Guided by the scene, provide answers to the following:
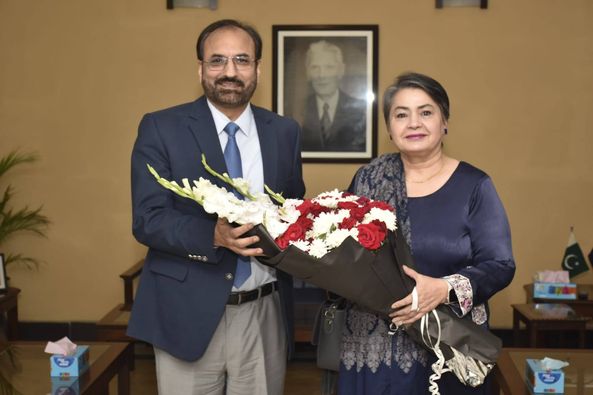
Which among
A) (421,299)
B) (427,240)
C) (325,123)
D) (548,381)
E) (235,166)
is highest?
(325,123)

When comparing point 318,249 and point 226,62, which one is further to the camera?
point 226,62

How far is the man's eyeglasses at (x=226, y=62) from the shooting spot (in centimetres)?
249

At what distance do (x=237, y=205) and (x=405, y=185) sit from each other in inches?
27.8

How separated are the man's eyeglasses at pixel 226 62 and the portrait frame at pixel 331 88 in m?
3.17

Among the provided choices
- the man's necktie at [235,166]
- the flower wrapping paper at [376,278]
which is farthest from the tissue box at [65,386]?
the flower wrapping paper at [376,278]

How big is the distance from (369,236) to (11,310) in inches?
163

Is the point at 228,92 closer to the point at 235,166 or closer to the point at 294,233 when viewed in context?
the point at 235,166

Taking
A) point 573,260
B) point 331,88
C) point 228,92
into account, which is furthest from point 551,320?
point 228,92

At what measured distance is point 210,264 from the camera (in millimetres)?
2404

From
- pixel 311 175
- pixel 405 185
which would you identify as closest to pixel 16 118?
pixel 311 175

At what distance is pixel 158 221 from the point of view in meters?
2.33

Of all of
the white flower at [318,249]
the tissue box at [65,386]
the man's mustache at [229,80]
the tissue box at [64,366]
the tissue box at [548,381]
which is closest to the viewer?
the white flower at [318,249]

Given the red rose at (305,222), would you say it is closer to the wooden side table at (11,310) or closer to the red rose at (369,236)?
the red rose at (369,236)

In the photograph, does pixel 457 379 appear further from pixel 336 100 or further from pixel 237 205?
pixel 336 100
